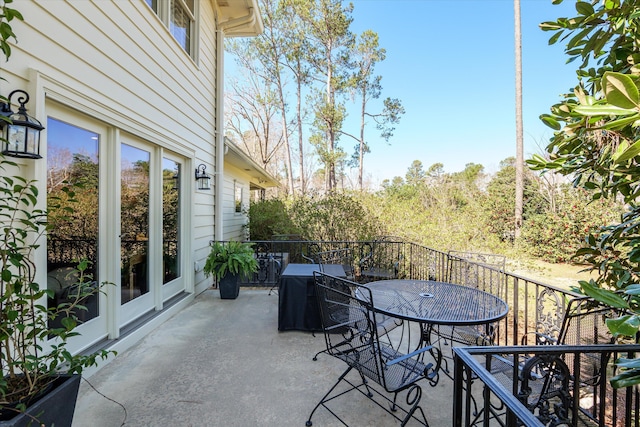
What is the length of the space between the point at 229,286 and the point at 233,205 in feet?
11.6

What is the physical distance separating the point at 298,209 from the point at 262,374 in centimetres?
483

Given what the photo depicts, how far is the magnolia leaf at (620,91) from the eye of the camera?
797mm

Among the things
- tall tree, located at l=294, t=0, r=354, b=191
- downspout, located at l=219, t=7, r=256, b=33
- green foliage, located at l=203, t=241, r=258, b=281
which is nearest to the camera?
green foliage, located at l=203, t=241, r=258, b=281

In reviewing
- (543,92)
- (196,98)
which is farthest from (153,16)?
(543,92)

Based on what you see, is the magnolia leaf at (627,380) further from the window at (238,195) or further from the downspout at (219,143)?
the window at (238,195)

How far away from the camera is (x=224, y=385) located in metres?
2.36

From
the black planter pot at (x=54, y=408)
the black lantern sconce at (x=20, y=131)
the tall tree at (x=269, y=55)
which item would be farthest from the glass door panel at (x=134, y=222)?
the tall tree at (x=269, y=55)

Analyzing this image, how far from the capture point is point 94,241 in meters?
2.63

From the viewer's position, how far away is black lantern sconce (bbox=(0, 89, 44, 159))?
1764mm

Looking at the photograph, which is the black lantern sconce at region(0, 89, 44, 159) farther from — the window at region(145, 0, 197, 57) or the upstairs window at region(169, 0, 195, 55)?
the upstairs window at region(169, 0, 195, 55)

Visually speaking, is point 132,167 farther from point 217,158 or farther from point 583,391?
point 583,391

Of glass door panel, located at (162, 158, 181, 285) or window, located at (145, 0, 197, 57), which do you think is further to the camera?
glass door panel, located at (162, 158, 181, 285)

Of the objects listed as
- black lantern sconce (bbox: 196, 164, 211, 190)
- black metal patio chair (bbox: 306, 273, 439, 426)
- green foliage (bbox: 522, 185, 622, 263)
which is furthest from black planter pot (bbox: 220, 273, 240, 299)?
green foliage (bbox: 522, 185, 622, 263)

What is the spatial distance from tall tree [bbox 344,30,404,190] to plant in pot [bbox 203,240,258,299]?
10.4 m
